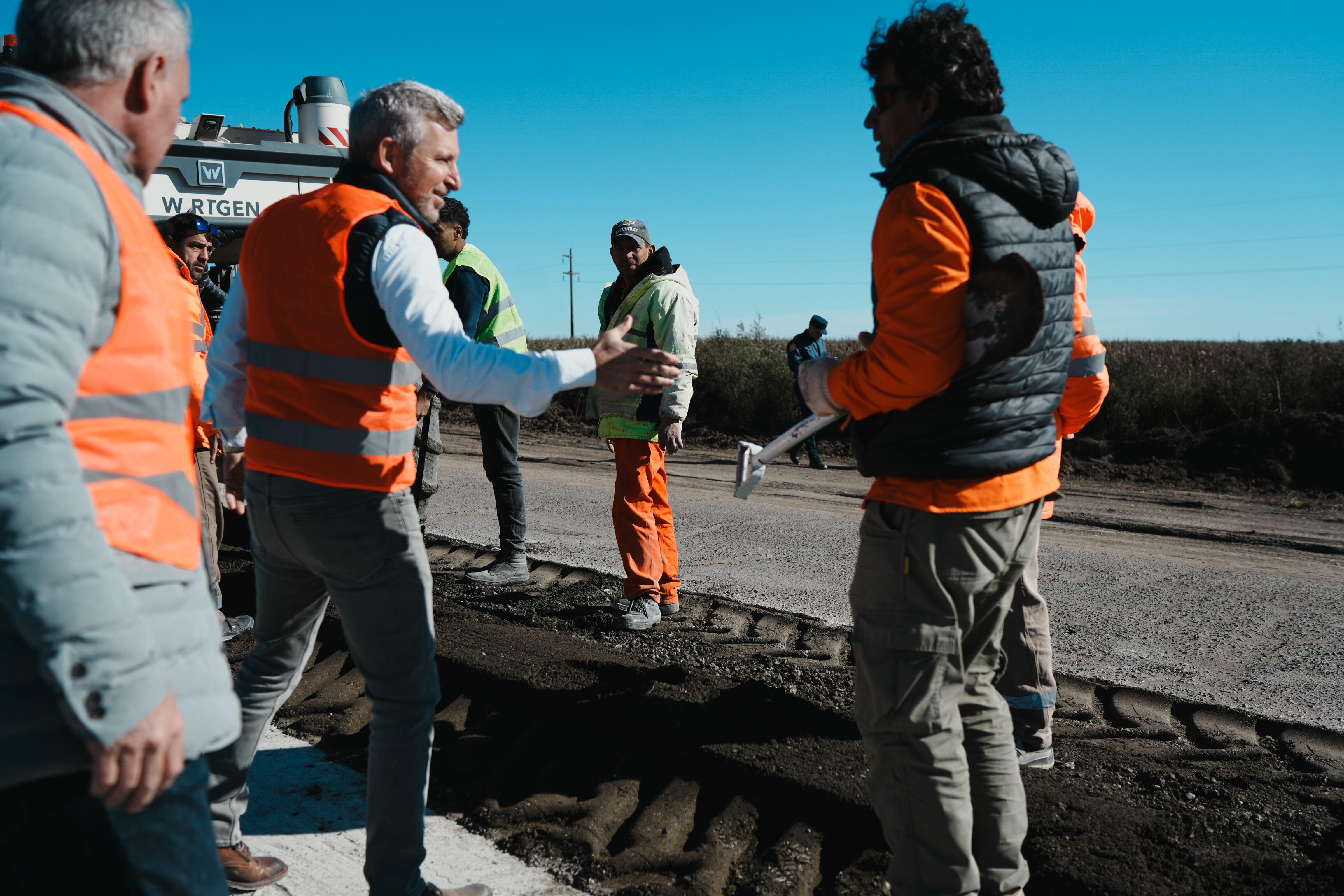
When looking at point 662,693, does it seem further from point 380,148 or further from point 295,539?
point 380,148

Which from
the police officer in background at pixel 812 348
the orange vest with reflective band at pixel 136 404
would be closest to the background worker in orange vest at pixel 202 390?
the orange vest with reflective band at pixel 136 404

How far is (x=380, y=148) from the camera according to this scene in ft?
7.78

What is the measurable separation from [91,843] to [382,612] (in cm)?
106

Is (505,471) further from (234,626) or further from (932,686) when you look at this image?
(932,686)

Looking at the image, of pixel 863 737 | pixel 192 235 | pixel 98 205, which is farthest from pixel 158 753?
pixel 192 235

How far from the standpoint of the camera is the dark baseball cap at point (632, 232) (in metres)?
5.41

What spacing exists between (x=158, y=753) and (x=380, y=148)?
160 centimetres

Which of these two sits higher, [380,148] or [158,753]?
[380,148]

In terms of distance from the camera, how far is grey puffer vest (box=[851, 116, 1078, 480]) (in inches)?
81.5

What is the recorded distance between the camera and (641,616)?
16.9 feet

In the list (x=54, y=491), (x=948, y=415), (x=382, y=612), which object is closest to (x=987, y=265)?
(x=948, y=415)

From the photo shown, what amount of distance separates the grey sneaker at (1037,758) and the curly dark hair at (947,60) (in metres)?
2.25

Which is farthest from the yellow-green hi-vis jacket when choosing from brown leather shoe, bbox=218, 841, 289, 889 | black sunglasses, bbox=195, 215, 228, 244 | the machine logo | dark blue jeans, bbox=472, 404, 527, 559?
the machine logo

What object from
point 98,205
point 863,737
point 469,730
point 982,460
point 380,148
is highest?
point 380,148
